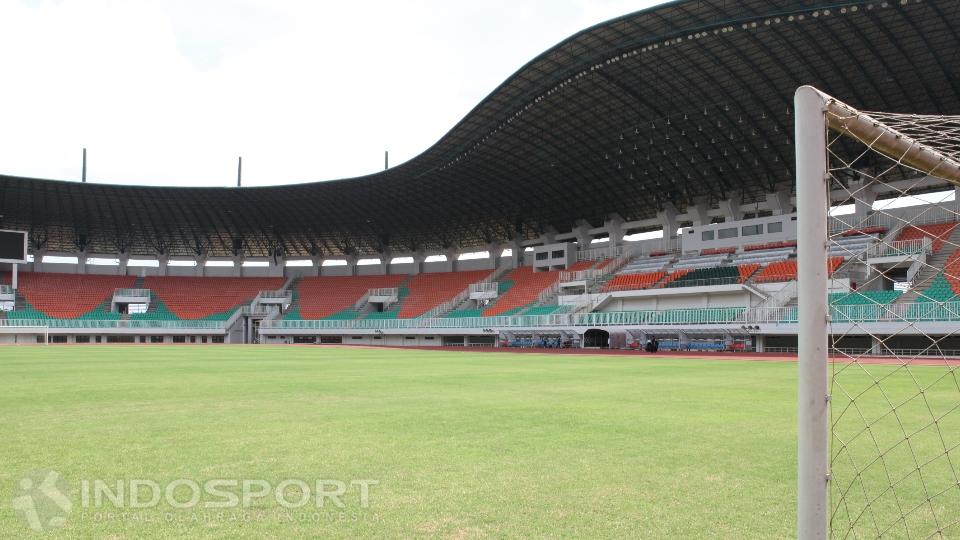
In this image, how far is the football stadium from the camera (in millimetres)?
4535

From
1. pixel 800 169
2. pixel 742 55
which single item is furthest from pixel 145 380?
pixel 742 55

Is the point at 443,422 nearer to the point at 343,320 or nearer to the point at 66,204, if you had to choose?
the point at 343,320

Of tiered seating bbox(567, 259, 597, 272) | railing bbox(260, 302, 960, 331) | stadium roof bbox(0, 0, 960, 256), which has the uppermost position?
stadium roof bbox(0, 0, 960, 256)

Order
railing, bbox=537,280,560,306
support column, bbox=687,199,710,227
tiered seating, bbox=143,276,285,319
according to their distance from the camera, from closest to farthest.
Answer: support column, bbox=687,199,710,227 → railing, bbox=537,280,560,306 → tiered seating, bbox=143,276,285,319

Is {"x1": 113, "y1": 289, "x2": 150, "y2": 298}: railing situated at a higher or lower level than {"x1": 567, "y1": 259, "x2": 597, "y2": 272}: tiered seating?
lower

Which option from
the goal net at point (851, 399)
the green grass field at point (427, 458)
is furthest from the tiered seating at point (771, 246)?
the goal net at point (851, 399)

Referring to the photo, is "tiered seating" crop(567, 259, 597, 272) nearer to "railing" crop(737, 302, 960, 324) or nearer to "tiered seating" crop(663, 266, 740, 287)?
"tiered seating" crop(663, 266, 740, 287)

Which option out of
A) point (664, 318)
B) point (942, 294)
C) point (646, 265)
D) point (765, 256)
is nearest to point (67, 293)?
point (646, 265)

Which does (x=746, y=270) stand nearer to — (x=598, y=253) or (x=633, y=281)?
(x=633, y=281)

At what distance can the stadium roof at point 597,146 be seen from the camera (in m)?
31.6

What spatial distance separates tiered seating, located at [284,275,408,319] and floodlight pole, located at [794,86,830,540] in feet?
219

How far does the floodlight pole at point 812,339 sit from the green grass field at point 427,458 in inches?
27.4

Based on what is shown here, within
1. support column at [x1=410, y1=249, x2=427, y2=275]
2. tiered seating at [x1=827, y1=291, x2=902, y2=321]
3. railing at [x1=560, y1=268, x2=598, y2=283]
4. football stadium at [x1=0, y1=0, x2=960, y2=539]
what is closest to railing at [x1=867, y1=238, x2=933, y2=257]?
football stadium at [x1=0, y1=0, x2=960, y2=539]

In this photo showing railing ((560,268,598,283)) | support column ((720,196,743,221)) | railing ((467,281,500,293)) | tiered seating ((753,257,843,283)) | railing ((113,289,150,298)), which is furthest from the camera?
railing ((113,289,150,298))
